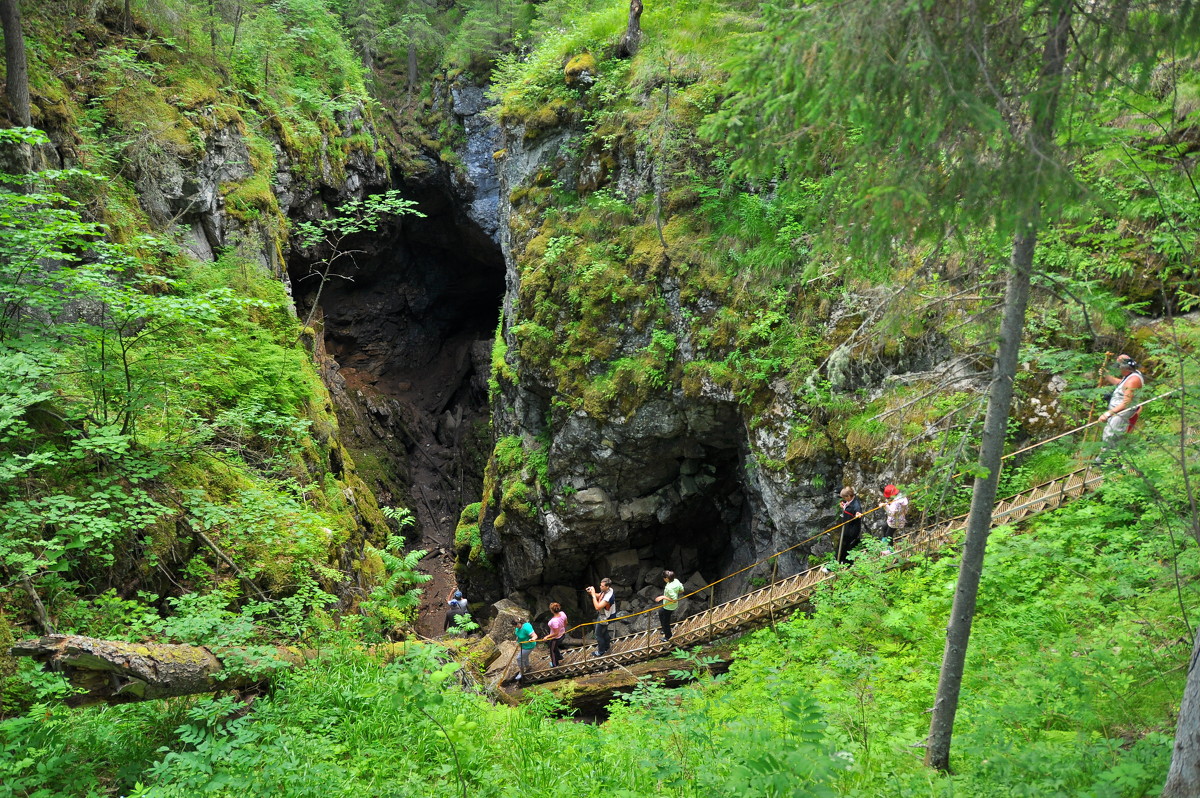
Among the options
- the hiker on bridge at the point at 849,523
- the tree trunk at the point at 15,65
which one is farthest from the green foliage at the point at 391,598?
the tree trunk at the point at 15,65

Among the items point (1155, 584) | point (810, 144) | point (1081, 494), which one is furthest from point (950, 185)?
point (1081, 494)

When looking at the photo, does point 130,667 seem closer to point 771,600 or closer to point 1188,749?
point 1188,749

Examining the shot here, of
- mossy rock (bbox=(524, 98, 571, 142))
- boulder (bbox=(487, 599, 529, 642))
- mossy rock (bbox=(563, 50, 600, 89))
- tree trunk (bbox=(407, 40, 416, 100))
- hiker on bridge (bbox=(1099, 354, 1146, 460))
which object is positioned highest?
tree trunk (bbox=(407, 40, 416, 100))

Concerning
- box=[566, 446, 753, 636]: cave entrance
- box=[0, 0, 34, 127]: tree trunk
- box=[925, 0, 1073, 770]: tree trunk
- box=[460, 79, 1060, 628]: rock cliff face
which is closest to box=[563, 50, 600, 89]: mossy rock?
box=[460, 79, 1060, 628]: rock cliff face

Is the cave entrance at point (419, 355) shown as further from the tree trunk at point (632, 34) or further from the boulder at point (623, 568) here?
the tree trunk at point (632, 34)

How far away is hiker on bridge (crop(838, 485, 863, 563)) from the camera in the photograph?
397 inches

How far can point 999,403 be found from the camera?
3.84 metres

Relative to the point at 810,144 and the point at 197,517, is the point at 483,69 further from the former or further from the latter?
the point at 810,144

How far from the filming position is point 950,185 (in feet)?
10.8

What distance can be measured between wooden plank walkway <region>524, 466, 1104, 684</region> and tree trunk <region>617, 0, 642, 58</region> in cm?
1351

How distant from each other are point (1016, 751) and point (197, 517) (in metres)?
7.38

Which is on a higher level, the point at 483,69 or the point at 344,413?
the point at 483,69

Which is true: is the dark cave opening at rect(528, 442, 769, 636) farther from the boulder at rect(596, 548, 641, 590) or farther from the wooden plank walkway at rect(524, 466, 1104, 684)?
the wooden plank walkway at rect(524, 466, 1104, 684)

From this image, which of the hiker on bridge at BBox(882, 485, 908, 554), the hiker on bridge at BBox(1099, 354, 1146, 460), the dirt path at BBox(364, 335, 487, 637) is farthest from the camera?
the dirt path at BBox(364, 335, 487, 637)
